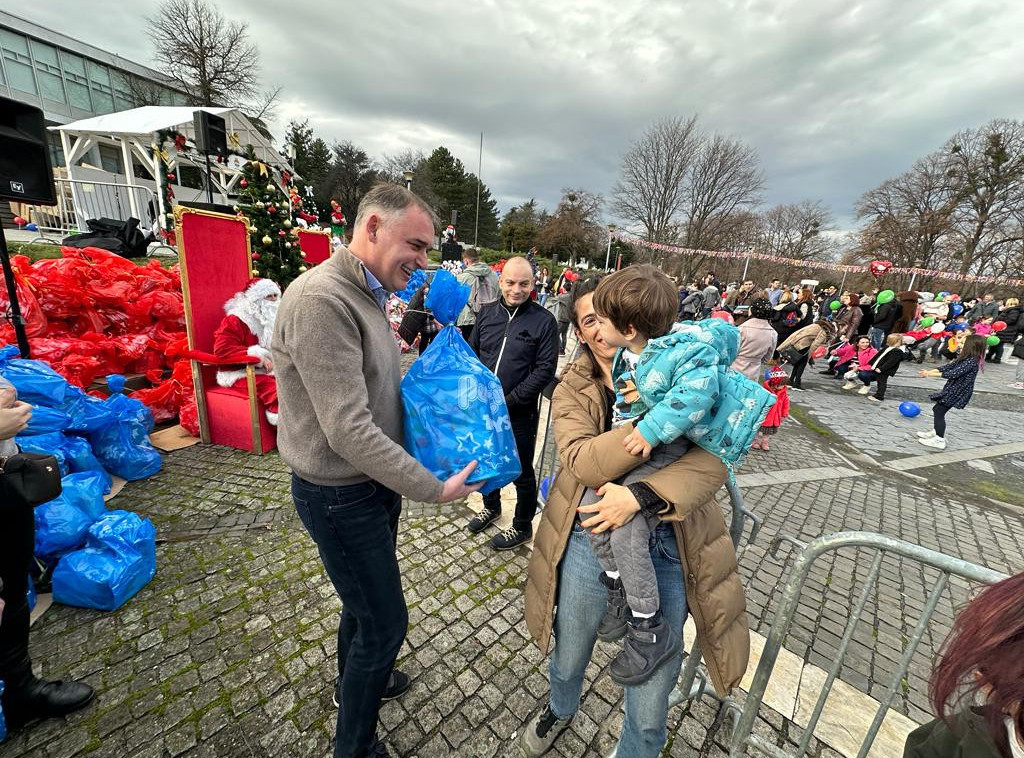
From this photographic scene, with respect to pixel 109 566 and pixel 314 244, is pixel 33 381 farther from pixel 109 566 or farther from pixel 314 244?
pixel 314 244

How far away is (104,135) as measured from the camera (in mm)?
15188

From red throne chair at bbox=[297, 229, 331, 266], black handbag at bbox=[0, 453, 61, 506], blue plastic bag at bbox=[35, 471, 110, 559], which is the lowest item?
blue plastic bag at bbox=[35, 471, 110, 559]

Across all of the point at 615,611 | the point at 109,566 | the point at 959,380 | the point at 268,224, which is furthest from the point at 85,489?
the point at 959,380

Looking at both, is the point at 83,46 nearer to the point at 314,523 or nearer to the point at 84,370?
the point at 84,370

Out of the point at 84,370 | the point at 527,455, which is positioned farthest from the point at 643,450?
the point at 84,370

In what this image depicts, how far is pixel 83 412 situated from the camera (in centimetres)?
323

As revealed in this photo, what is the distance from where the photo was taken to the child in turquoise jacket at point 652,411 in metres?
1.26

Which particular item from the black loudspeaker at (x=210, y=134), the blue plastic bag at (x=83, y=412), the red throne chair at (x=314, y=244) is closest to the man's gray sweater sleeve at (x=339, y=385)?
the blue plastic bag at (x=83, y=412)

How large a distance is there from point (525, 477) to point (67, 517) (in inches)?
108

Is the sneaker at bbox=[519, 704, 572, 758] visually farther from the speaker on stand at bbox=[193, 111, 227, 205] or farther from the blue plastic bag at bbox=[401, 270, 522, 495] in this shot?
the speaker on stand at bbox=[193, 111, 227, 205]

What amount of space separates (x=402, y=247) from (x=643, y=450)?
40.8 inches

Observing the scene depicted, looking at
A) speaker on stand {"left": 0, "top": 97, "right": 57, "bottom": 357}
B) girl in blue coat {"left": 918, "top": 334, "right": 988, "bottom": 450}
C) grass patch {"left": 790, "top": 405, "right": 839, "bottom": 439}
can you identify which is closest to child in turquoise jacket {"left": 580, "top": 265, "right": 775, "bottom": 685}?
speaker on stand {"left": 0, "top": 97, "right": 57, "bottom": 357}

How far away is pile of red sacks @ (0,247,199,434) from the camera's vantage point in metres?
4.39

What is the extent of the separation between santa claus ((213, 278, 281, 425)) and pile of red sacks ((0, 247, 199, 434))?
0.53 m
